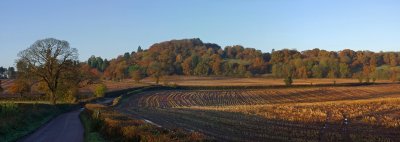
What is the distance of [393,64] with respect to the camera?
189 meters

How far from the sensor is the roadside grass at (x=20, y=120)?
30331 mm

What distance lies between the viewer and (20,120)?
3712 cm

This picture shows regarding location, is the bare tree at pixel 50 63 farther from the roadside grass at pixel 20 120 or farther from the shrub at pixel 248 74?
the shrub at pixel 248 74

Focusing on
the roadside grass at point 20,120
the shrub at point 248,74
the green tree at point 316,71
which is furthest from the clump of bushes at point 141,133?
the shrub at point 248,74

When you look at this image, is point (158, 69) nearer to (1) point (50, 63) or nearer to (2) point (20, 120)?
(1) point (50, 63)

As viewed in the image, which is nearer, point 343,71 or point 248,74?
point 343,71

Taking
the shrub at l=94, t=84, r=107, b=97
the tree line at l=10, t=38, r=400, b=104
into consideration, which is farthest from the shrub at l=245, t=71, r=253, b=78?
the shrub at l=94, t=84, r=107, b=97

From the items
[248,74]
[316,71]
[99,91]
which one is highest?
[316,71]

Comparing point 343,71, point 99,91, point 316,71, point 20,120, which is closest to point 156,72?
point 316,71

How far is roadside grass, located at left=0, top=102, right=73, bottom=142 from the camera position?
30.3 metres

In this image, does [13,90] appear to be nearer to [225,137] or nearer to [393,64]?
[225,137]

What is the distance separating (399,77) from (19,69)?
121 meters

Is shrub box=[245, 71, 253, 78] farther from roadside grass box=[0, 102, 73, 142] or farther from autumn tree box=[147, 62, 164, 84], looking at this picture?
roadside grass box=[0, 102, 73, 142]

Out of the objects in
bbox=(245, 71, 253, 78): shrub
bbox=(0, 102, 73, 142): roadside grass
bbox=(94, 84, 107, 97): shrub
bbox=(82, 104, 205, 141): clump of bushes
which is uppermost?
bbox=(245, 71, 253, 78): shrub
